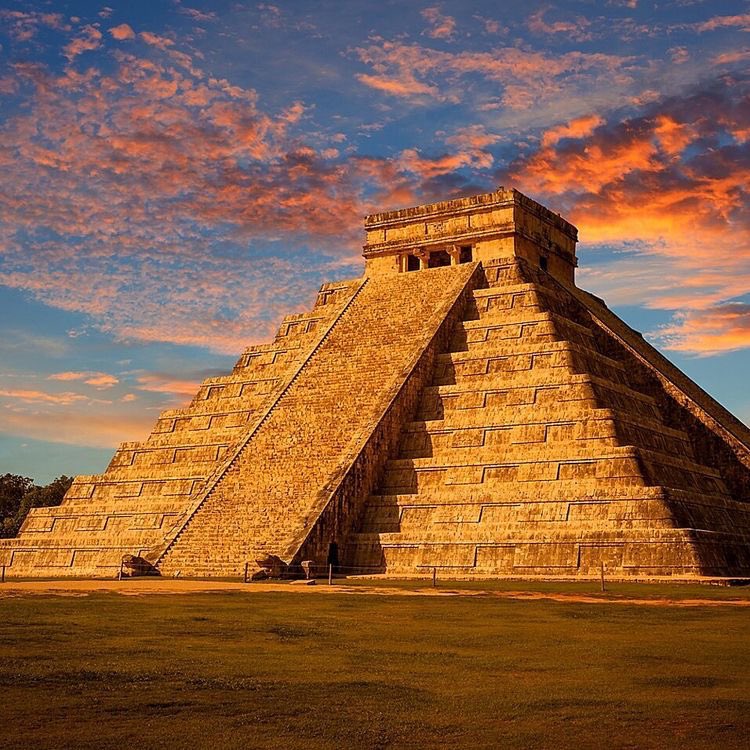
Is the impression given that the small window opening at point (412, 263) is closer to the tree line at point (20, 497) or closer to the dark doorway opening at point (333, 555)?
the dark doorway opening at point (333, 555)

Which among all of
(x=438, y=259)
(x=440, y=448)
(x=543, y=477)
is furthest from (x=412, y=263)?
(x=543, y=477)

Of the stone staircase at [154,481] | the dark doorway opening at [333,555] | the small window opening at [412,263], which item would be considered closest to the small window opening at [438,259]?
the small window opening at [412,263]

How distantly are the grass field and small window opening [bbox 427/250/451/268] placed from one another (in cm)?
3102

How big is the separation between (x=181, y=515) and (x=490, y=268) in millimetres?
16947

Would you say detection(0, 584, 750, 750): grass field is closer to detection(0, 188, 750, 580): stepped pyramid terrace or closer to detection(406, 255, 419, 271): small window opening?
detection(0, 188, 750, 580): stepped pyramid terrace

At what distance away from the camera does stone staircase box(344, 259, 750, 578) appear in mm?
28750

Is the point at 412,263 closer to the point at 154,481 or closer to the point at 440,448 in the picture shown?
the point at 440,448

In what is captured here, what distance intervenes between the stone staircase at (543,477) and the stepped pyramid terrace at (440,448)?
0.22 feet

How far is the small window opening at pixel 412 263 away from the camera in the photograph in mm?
47869

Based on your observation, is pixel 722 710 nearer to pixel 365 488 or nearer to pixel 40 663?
pixel 40 663

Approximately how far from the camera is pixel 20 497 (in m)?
72.4

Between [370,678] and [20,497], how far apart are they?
2579 inches

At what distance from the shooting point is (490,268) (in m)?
44.6

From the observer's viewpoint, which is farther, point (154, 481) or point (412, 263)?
point (412, 263)
